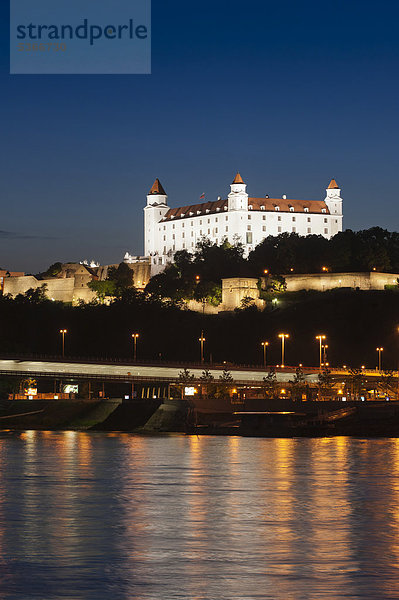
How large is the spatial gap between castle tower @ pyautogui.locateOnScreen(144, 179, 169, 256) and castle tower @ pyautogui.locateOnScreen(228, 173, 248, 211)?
17.6 m

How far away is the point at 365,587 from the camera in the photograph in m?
21.6

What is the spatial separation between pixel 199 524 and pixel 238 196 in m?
148

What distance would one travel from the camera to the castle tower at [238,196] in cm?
17562

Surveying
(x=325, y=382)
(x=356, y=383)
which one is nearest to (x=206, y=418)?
(x=325, y=382)

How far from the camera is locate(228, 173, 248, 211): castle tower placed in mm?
175625

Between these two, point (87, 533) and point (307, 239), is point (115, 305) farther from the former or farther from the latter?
point (87, 533)

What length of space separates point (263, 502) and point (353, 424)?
3527cm

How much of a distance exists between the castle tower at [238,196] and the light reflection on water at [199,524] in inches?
4761

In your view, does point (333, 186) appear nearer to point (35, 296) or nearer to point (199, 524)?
point (35, 296)

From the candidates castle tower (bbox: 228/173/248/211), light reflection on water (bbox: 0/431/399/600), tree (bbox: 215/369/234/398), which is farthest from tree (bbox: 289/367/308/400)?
castle tower (bbox: 228/173/248/211)

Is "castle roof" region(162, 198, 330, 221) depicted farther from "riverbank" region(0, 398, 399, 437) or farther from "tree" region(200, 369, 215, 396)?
"riverbank" region(0, 398, 399, 437)

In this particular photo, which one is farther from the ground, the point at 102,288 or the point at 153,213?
the point at 153,213

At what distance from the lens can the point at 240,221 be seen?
173 m

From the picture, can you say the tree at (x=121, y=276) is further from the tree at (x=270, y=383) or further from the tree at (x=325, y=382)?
the tree at (x=325, y=382)
